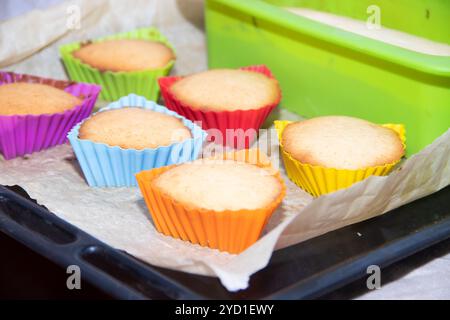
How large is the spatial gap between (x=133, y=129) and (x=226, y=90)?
0.83 ft

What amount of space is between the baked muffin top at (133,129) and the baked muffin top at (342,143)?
0.20 meters

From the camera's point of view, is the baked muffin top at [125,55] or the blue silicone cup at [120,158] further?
the baked muffin top at [125,55]

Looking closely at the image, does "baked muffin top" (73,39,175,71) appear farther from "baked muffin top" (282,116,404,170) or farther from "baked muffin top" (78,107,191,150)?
"baked muffin top" (282,116,404,170)

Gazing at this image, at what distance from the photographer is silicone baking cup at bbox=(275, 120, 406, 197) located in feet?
4.08

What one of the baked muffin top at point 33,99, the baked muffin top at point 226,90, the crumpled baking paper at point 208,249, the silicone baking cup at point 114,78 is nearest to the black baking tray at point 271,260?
the crumpled baking paper at point 208,249

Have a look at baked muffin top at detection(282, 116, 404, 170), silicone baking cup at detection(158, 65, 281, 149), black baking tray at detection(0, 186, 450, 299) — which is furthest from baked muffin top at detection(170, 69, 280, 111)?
black baking tray at detection(0, 186, 450, 299)

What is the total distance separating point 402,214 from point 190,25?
3.22 feet

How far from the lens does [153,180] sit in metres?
1.17

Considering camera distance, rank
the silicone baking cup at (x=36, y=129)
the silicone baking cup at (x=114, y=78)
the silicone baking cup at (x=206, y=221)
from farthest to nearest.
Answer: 1. the silicone baking cup at (x=114, y=78)
2. the silicone baking cup at (x=36, y=129)
3. the silicone baking cup at (x=206, y=221)

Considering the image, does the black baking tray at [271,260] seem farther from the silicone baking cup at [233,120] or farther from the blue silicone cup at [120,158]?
the silicone baking cup at [233,120]

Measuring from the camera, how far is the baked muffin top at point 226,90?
4.83 feet

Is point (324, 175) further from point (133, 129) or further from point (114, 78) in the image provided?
point (114, 78)

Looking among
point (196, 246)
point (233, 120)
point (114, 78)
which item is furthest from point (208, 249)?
point (114, 78)

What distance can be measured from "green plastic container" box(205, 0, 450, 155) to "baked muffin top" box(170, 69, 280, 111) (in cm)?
8
